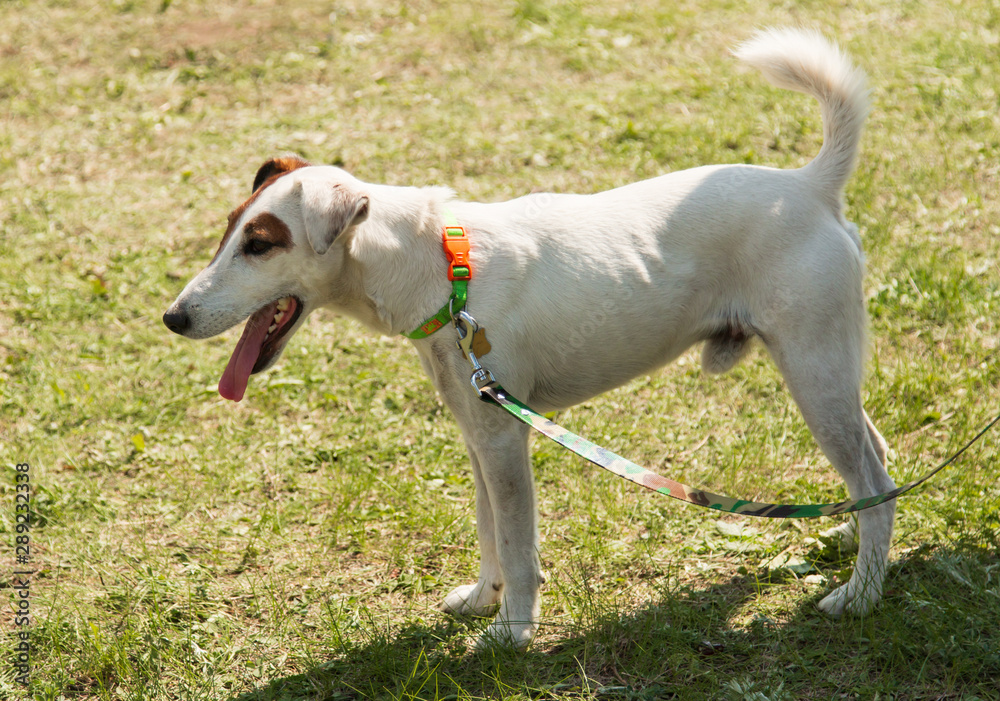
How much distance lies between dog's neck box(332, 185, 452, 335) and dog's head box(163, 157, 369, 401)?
0.09m

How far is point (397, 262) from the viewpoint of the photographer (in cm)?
314

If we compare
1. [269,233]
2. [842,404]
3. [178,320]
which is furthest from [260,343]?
[842,404]

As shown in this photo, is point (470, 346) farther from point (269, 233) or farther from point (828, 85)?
point (828, 85)

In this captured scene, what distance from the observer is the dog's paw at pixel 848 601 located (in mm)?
3252

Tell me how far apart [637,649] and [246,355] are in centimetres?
191

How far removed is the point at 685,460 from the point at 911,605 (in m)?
1.45

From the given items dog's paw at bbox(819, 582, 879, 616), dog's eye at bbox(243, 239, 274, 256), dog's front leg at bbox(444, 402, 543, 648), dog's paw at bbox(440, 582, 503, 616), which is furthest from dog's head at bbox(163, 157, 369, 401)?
dog's paw at bbox(819, 582, 879, 616)

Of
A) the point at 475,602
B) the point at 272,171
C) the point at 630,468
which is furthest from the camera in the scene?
the point at 475,602

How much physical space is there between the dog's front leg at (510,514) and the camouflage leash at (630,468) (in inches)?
7.5

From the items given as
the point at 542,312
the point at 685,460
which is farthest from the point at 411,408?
the point at 542,312

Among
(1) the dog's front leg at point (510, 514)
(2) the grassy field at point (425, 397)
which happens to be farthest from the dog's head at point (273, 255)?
(2) the grassy field at point (425, 397)

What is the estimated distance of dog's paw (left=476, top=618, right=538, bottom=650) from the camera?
327 cm

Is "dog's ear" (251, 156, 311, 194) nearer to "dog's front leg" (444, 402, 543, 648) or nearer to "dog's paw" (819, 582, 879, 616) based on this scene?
"dog's front leg" (444, 402, 543, 648)

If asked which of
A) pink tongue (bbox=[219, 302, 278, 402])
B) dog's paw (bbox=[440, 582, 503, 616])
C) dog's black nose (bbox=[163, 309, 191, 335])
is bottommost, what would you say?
dog's paw (bbox=[440, 582, 503, 616])
